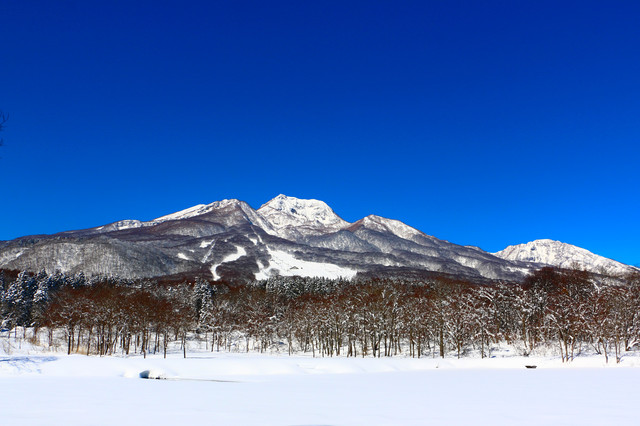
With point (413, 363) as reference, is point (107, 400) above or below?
above

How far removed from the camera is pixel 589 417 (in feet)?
45.7

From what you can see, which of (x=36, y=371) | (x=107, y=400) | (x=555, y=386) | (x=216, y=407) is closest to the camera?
(x=216, y=407)

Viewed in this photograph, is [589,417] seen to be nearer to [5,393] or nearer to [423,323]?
[5,393]

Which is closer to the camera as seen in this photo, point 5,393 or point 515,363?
point 5,393

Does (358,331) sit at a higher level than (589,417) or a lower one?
lower

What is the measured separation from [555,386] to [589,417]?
12.9 m

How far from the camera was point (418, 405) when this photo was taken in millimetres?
16688

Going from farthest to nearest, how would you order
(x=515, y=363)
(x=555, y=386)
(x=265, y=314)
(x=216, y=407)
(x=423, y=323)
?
1. (x=265, y=314)
2. (x=423, y=323)
3. (x=515, y=363)
4. (x=555, y=386)
5. (x=216, y=407)

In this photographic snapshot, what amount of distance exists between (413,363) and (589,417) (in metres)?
40.3

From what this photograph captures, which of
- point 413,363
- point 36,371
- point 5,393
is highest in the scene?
point 5,393

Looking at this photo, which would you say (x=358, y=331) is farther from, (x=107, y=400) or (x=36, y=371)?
(x=107, y=400)

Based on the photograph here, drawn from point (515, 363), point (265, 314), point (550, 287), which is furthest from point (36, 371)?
point (550, 287)

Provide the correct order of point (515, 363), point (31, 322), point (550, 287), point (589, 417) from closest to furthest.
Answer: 1. point (589, 417)
2. point (515, 363)
3. point (550, 287)
4. point (31, 322)

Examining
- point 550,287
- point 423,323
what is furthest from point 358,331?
point 550,287
